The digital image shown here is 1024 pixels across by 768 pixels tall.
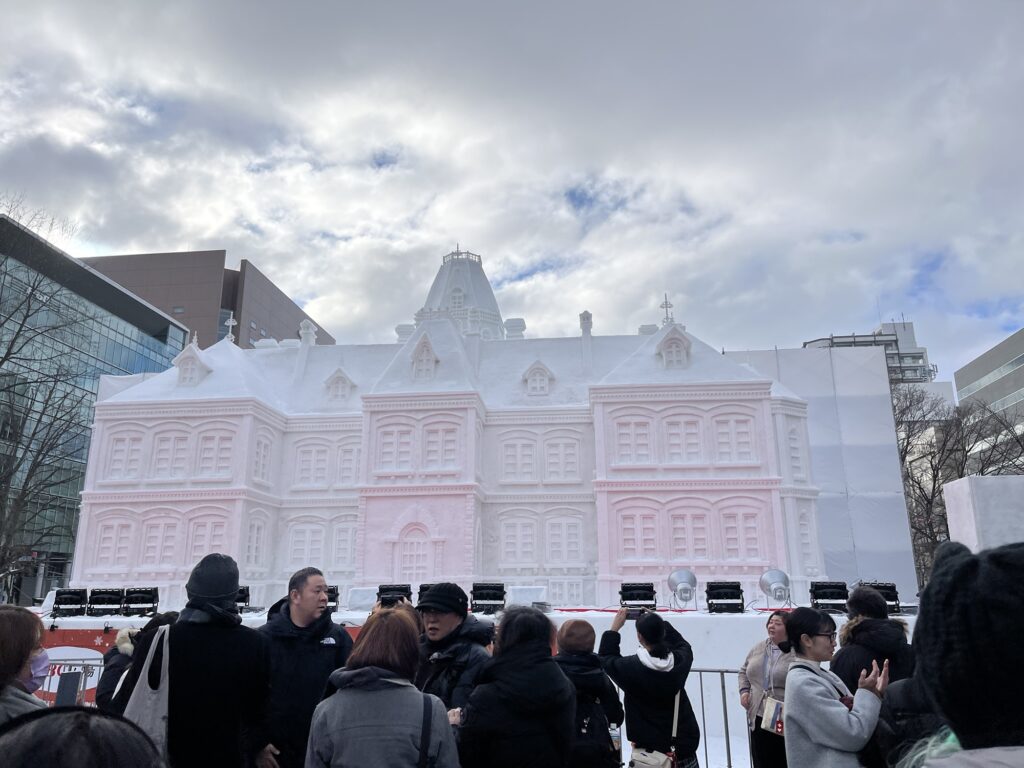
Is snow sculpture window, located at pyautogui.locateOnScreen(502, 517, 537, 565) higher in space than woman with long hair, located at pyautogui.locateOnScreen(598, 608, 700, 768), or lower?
higher

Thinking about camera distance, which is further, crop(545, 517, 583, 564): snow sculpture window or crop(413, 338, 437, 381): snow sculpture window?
crop(413, 338, 437, 381): snow sculpture window

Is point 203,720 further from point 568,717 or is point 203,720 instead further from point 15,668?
point 568,717

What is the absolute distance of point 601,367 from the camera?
3684 cm

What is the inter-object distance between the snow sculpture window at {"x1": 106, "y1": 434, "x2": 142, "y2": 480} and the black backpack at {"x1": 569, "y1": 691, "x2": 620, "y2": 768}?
32.1 m

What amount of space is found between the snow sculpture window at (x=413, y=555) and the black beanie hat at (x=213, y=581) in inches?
1034

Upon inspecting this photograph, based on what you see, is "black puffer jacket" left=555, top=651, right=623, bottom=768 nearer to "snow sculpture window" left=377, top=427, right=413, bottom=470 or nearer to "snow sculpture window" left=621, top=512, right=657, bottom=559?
"snow sculpture window" left=621, top=512, right=657, bottom=559

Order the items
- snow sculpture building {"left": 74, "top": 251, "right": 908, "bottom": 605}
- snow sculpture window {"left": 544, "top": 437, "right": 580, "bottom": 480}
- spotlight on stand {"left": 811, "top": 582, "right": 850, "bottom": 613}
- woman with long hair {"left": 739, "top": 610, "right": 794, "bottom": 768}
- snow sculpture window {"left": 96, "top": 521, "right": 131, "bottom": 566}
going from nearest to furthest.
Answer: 1. woman with long hair {"left": 739, "top": 610, "right": 794, "bottom": 768}
2. spotlight on stand {"left": 811, "top": 582, "right": 850, "bottom": 613}
3. snow sculpture building {"left": 74, "top": 251, "right": 908, "bottom": 605}
4. snow sculpture window {"left": 96, "top": 521, "right": 131, "bottom": 566}
5. snow sculpture window {"left": 544, "top": 437, "right": 580, "bottom": 480}

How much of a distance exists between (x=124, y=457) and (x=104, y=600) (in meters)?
14.5

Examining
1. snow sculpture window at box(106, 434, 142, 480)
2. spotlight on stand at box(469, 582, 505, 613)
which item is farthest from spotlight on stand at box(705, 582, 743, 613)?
snow sculpture window at box(106, 434, 142, 480)

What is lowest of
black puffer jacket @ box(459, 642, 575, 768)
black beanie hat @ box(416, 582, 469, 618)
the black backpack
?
the black backpack

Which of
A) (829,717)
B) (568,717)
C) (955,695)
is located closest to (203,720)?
(568,717)

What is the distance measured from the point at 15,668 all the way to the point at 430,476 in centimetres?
2818

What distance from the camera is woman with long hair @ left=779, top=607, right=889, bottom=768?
13.8ft


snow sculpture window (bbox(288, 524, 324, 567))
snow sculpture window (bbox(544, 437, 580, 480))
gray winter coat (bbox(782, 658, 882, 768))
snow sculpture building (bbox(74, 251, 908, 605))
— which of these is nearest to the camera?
gray winter coat (bbox(782, 658, 882, 768))
